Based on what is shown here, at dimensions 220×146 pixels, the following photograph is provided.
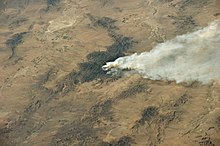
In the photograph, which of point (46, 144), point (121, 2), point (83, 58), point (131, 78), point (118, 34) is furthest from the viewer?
point (121, 2)

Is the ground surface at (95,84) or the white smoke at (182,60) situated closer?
the ground surface at (95,84)

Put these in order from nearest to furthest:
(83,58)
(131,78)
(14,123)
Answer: (14,123), (131,78), (83,58)

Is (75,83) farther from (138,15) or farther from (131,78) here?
(138,15)

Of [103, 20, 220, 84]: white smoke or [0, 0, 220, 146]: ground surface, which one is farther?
[103, 20, 220, 84]: white smoke

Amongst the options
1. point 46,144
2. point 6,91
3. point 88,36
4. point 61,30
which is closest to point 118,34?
point 88,36
